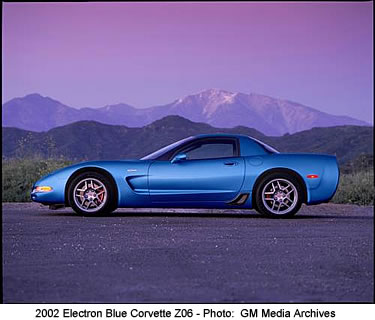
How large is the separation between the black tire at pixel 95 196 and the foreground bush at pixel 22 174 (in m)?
4.92

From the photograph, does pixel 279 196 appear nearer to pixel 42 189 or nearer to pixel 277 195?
pixel 277 195

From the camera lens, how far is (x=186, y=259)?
244 inches

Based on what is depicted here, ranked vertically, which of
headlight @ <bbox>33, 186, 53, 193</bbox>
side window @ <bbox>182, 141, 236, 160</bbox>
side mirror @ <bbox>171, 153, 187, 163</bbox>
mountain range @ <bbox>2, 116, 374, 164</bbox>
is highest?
mountain range @ <bbox>2, 116, 374, 164</bbox>

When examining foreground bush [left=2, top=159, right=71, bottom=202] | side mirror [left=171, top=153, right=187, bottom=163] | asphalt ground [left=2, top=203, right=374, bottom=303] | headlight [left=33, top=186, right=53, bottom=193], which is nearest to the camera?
asphalt ground [left=2, top=203, right=374, bottom=303]

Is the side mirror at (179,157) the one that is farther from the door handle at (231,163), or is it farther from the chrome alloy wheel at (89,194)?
the chrome alloy wheel at (89,194)

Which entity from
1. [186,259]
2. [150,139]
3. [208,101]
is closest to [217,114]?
[208,101]

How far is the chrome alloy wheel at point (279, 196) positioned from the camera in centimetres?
997

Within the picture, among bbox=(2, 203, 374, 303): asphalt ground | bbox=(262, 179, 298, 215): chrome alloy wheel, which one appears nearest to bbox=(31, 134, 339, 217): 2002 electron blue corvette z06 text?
bbox=(262, 179, 298, 215): chrome alloy wheel

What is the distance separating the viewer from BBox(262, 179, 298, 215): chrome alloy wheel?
32.7 feet

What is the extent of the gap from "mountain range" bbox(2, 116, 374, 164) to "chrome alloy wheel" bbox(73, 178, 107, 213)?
68.3ft

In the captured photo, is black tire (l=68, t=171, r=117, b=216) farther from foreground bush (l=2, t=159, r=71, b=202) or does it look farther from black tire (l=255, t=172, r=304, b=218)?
foreground bush (l=2, t=159, r=71, b=202)

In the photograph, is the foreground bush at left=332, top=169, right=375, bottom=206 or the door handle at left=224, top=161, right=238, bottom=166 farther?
the foreground bush at left=332, top=169, right=375, bottom=206
